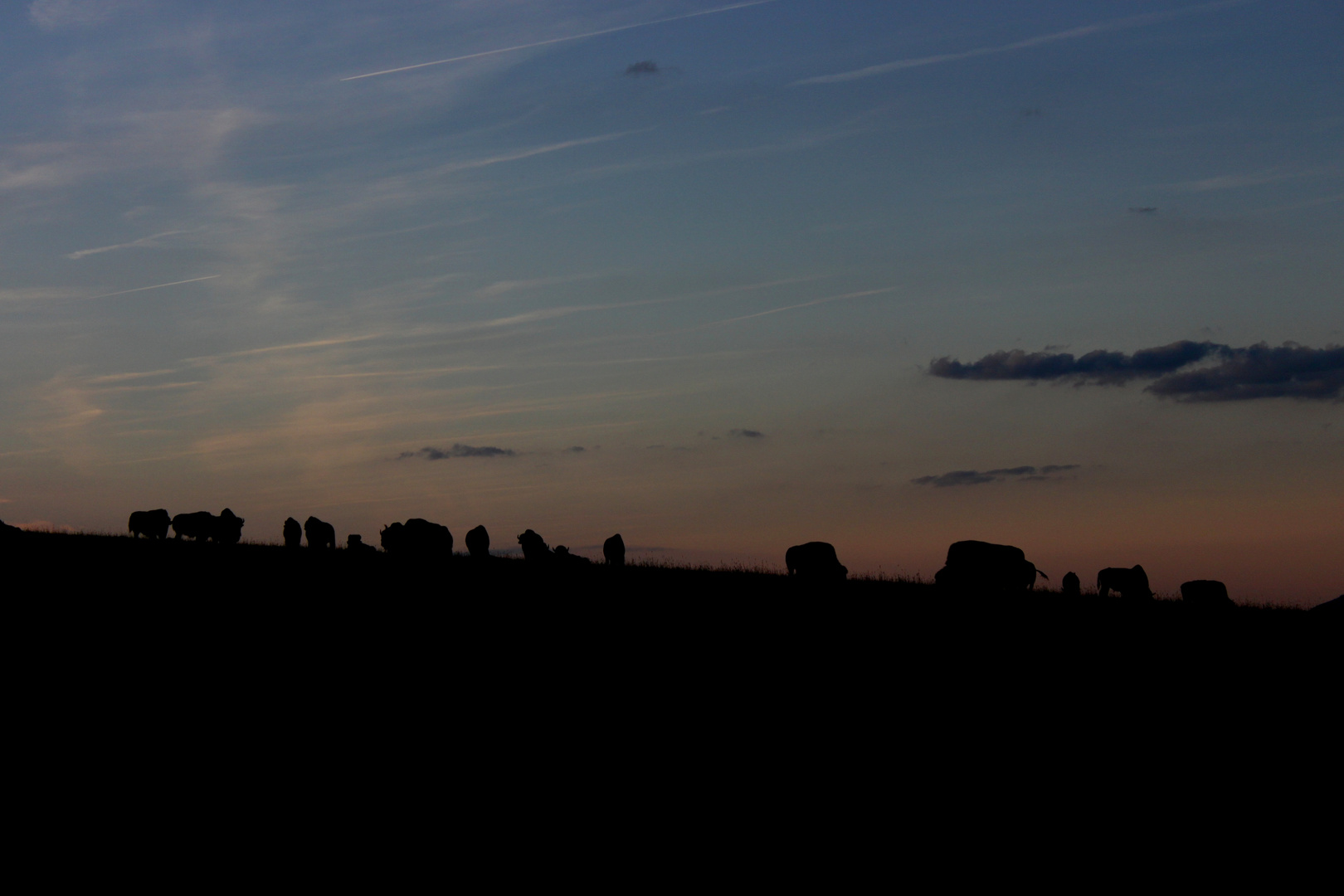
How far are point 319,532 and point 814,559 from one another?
824 inches

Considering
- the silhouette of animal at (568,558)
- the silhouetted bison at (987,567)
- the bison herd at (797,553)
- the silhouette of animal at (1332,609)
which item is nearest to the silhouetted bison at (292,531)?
the bison herd at (797,553)

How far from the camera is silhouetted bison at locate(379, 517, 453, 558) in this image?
4009cm

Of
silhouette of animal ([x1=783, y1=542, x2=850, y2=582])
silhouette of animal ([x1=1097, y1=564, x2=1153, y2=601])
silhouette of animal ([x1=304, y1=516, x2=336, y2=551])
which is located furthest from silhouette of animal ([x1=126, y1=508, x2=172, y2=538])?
silhouette of animal ([x1=1097, y1=564, x2=1153, y2=601])

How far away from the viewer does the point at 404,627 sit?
20.2 metres

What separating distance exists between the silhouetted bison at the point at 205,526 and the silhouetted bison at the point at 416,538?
7.97 meters

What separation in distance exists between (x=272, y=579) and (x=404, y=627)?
7.47m

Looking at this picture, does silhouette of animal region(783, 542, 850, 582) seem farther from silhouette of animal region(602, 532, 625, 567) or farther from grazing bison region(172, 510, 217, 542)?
grazing bison region(172, 510, 217, 542)

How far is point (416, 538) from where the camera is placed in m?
40.3

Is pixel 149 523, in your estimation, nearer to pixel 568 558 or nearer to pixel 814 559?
pixel 568 558

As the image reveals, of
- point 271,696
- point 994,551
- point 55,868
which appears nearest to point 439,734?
point 271,696

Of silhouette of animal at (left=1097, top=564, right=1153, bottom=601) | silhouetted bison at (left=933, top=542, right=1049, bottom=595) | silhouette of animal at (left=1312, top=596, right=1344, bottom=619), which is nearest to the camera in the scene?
silhouette of animal at (left=1312, top=596, right=1344, bottom=619)

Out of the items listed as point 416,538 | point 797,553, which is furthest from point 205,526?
point 797,553

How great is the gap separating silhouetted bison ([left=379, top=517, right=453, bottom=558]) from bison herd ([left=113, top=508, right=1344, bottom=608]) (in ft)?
0.10

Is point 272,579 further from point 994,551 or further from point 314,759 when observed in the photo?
point 994,551
